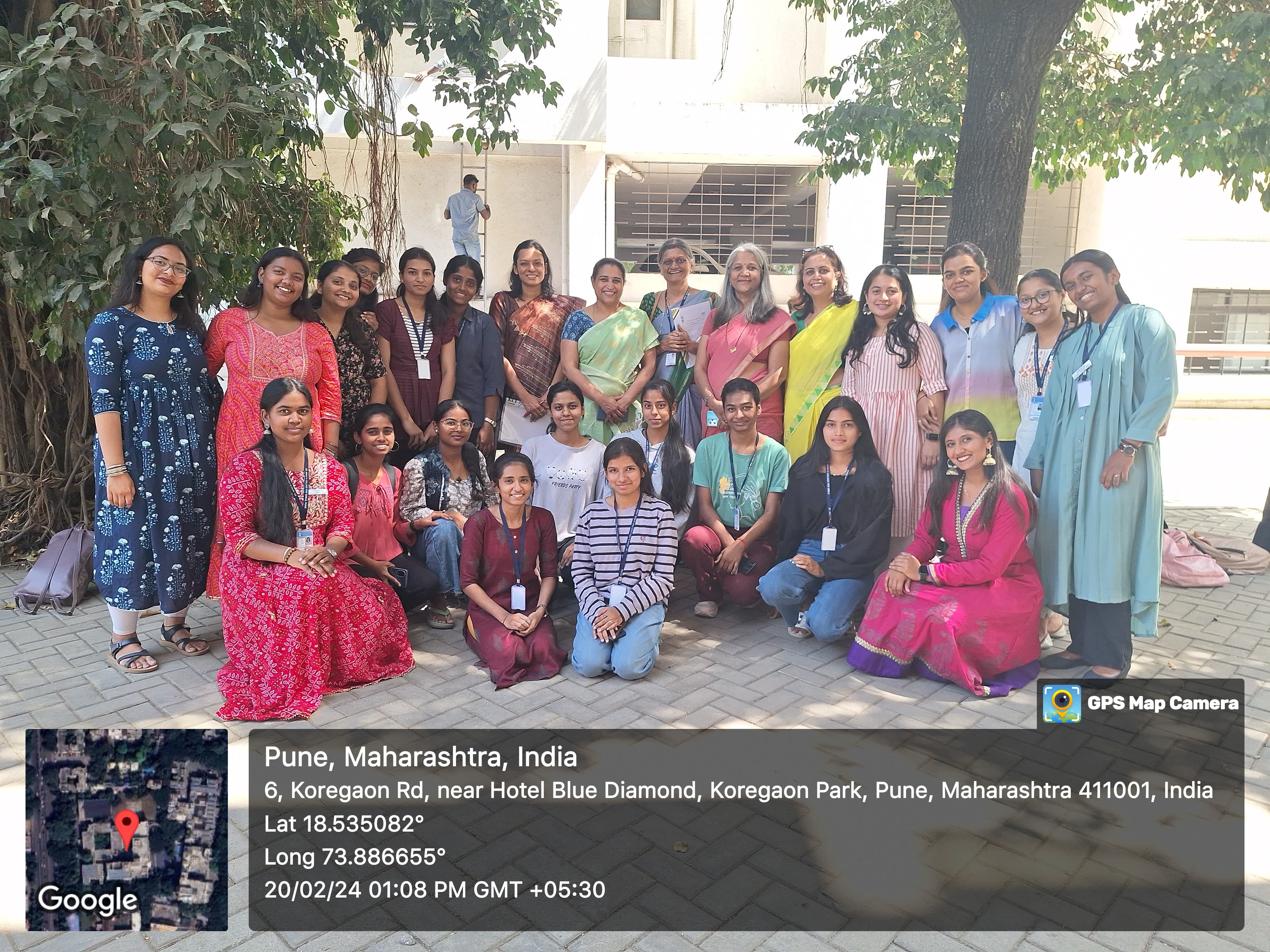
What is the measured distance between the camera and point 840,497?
430cm

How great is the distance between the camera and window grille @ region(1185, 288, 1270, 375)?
12.2m

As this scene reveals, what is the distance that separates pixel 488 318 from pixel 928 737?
315 centimetres

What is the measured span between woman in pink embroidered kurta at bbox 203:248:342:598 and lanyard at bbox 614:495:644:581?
134cm

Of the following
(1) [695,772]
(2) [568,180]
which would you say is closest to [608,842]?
(1) [695,772]

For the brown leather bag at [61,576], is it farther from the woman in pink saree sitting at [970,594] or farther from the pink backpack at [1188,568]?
the pink backpack at [1188,568]

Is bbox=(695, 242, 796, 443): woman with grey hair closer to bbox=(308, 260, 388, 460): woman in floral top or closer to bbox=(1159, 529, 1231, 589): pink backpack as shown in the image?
bbox=(308, 260, 388, 460): woman in floral top

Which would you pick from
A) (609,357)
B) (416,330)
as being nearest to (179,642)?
(416,330)

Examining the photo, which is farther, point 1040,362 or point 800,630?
point 800,630

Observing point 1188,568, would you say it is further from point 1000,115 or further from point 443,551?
point 443,551

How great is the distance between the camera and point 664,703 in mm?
3613

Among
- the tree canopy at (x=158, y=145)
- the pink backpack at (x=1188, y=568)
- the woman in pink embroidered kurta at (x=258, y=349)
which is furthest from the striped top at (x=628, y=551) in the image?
the pink backpack at (x=1188, y=568)

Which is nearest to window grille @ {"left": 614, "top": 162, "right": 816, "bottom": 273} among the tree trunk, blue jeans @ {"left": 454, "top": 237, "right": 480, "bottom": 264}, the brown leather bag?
blue jeans @ {"left": 454, "top": 237, "right": 480, "bottom": 264}

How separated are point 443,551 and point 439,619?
0.33 m

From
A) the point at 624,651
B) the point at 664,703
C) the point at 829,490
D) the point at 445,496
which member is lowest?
the point at 664,703
